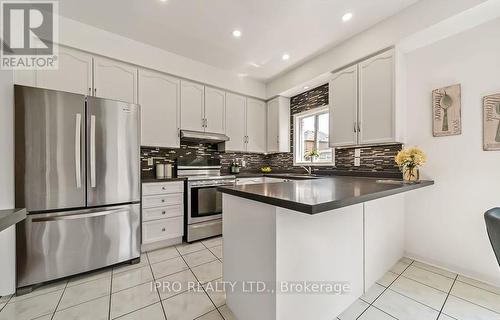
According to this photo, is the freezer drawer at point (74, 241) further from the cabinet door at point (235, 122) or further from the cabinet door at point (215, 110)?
the cabinet door at point (235, 122)

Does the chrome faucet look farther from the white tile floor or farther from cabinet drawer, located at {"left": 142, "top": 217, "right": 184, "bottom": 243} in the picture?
cabinet drawer, located at {"left": 142, "top": 217, "right": 184, "bottom": 243}

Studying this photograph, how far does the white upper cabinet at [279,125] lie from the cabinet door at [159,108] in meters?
1.82

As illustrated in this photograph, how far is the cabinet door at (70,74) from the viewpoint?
2.16 metres

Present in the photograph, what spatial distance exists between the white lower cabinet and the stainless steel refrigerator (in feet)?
0.88

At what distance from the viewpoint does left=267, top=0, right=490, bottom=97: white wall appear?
183 cm

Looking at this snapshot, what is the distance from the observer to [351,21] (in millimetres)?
2238

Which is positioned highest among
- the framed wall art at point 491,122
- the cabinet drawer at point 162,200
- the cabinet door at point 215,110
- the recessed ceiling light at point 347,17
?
the recessed ceiling light at point 347,17

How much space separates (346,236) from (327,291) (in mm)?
386

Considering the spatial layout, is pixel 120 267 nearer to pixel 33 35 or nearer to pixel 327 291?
pixel 327 291

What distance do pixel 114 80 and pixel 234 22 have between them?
5.52ft

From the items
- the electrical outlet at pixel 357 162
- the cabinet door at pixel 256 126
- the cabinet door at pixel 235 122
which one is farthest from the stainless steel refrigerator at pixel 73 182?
the electrical outlet at pixel 357 162

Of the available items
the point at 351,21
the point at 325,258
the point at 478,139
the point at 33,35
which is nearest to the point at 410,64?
the point at 351,21

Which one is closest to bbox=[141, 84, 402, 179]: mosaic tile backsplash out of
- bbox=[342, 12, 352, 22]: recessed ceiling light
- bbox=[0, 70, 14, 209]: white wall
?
bbox=[342, 12, 352, 22]: recessed ceiling light

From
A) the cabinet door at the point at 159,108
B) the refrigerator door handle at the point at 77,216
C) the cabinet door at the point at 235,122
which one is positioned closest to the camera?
the refrigerator door handle at the point at 77,216
